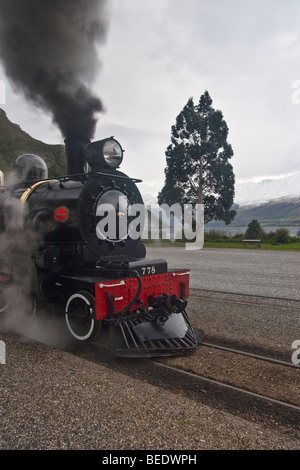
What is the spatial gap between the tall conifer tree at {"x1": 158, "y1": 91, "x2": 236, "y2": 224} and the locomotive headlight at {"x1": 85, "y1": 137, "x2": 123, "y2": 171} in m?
23.7

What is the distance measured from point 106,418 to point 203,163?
2807 centimetres

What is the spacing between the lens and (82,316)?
15.0 ft

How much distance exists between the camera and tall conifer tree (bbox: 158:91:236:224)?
28844 mm

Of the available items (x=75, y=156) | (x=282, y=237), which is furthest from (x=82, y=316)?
(x=282, y=237)

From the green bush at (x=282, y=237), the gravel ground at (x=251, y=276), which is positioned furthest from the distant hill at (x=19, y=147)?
the gravel ground at (x=251, y=276)

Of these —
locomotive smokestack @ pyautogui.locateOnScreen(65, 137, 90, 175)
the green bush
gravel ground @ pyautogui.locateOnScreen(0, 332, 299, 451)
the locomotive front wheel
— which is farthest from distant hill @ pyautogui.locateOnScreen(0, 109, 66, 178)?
gravel ground @ pyautogui.locateOnScreen(0, 332, 299, 451)

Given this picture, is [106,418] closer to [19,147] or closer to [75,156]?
[75,156]

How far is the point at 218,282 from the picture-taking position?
10438 mm

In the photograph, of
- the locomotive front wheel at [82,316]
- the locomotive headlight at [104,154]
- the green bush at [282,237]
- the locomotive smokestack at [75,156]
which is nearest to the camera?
the locomotive front wheel at [82,316]

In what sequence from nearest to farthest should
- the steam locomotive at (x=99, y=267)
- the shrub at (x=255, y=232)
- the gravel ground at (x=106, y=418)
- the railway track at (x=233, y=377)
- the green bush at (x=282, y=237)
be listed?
the gravel ground at (x=106, y=418) → the railway track at (x=233, y=377) → the steam locomotive at (x=99, y=267) → the green bush at (x=282, y=237) → the shrub at (x=255, y=232)

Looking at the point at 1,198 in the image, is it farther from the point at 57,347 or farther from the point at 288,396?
the point at 288,396

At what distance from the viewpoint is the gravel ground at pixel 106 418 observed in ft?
8.79

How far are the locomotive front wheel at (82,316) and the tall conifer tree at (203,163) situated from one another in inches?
979

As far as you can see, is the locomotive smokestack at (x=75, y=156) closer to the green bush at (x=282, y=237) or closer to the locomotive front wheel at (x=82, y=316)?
the locomotive front wheel at (x=82, y=316)
